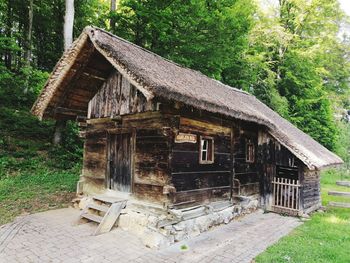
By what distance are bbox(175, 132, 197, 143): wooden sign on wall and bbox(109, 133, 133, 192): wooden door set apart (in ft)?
4.94

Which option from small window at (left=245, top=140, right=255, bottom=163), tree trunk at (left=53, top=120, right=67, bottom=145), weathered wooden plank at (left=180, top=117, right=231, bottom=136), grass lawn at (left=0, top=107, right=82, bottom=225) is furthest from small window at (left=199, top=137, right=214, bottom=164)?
tree trunk at (left=53, top=120, right=67, bottom=145)

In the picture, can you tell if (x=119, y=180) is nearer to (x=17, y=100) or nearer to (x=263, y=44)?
(x=17, y=100)

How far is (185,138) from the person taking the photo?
24.5 feet

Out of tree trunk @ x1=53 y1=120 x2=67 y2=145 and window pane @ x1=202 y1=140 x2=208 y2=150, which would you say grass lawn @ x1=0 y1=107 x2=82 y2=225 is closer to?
tree trunk @ x1=53 y1=120 x2=67 y2=145

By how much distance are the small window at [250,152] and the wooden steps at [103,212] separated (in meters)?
5.24

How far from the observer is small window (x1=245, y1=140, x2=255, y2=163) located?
10766 millimetres

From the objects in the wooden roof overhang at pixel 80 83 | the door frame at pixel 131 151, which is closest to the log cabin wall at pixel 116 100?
the wooden roof overhang at pixel 80 83

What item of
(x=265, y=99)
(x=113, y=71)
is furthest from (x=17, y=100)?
(x=265, y=99)

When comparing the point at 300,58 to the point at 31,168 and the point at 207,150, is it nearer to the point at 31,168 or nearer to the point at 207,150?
the point at 207,150

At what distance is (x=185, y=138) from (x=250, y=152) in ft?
14.5

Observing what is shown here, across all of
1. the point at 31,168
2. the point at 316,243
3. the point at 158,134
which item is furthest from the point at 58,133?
the point at 316,243

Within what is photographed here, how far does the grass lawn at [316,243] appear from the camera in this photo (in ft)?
19.4

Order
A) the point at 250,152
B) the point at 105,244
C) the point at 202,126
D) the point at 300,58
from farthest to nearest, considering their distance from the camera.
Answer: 1. the point at 300,58
2. the point at 250,152
3. the point at 202,126
4. the point at 105,244

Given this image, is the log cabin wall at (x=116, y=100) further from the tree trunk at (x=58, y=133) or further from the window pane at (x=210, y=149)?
the tree trunk at (x=58, y=133)
